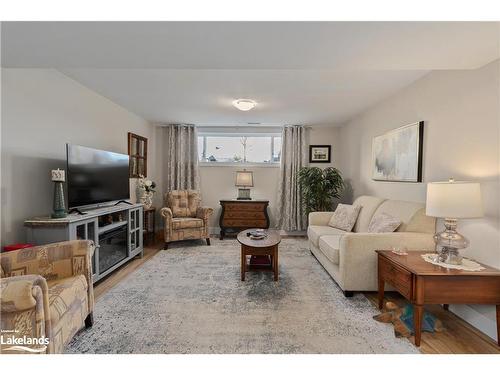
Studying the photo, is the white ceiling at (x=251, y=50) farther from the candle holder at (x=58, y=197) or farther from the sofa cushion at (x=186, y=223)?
the sofa cushion at (x=186, y=223)

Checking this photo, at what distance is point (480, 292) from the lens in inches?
66.3

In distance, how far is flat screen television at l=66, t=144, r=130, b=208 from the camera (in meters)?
2.53

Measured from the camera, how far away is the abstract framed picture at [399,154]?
2719 mm

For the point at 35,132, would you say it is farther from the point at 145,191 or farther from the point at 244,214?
the point at 244,214

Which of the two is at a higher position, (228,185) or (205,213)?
(228,185)

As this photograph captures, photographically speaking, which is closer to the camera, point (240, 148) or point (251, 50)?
point (251, 50)

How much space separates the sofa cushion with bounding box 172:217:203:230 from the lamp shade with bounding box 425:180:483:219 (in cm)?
333

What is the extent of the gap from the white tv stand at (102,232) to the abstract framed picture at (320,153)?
3.53 m

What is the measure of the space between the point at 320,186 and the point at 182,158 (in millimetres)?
2866

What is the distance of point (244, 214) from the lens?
190 inches

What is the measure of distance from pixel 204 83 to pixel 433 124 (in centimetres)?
257

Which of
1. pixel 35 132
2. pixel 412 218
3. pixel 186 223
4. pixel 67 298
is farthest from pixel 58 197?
pixel 412 218
